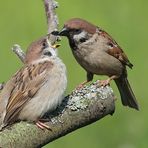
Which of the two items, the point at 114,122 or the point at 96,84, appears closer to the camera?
the point at 96,84

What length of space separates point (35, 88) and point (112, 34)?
4.04 m

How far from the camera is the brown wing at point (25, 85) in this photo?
18.8ft

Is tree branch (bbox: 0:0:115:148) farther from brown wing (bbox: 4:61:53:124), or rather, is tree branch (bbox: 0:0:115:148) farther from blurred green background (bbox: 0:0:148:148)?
blurred green background (bbox: 0:0:148:148)

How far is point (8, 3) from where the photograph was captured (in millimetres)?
10875

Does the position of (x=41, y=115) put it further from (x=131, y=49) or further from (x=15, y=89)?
(x=131, y=49)

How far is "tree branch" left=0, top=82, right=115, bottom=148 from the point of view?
5.36 meters

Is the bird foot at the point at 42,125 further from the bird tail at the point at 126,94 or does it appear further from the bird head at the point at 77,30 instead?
the bird tail at the point at 126,94

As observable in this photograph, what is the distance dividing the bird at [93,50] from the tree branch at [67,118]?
835mm

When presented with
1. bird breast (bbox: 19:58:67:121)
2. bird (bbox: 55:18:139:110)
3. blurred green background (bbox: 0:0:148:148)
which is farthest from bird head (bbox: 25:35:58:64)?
blurred green background (bbox: 0:0:148:148)

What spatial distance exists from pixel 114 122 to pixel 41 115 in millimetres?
2567

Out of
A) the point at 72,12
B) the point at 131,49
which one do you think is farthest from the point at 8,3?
the point at 131,49

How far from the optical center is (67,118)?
5574 millimetres

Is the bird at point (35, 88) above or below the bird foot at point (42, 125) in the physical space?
above

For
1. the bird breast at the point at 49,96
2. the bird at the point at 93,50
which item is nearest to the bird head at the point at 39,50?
the bird breast at the point at 49,96
